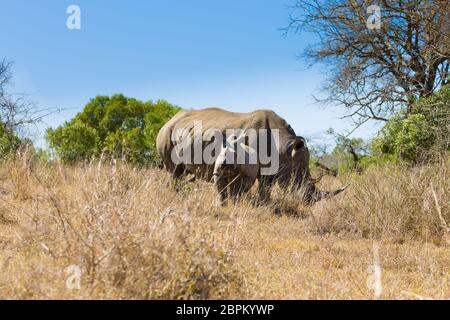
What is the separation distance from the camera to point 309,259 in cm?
512

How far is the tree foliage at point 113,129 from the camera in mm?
17906

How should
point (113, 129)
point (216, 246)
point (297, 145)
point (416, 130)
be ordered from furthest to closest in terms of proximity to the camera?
1. point (113, 129)
2. point (416, 130)
3. point (297, 145)
4. point (216, 246)

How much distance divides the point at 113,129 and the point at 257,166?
55.8 ft

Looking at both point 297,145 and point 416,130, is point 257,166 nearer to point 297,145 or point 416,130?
point 297,145

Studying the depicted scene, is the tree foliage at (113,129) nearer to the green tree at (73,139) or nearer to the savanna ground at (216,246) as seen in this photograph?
the green tree at (73,139)

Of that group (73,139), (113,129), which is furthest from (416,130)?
(113,129)

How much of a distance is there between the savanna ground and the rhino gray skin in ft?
2.60

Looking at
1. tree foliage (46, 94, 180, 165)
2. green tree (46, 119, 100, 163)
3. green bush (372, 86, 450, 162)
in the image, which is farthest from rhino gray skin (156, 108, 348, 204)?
green tree (46, 119, 100, 163)

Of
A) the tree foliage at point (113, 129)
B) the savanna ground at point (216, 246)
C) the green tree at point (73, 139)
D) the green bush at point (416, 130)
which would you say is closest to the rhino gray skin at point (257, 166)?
the savanna ground at point (216, 246)

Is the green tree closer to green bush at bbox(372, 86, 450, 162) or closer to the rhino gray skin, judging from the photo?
the rhino gray skin

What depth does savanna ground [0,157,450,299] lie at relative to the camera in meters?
2.91

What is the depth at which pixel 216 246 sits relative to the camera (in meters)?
3.45
